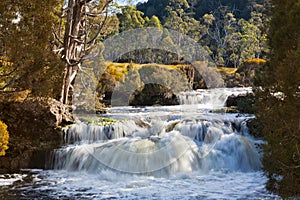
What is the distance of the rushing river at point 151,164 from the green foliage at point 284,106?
5.16 ft

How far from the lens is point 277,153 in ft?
17.0

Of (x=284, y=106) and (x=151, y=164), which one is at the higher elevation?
(x=284, y=106)

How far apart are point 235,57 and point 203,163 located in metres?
28.1

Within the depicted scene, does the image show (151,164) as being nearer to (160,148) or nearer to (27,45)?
(160,148)

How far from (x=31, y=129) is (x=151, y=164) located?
361 cm

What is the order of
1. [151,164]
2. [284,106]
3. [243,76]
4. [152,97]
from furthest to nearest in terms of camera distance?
1. [243,76]
2. [152,97]
3. [151,164]
4. [284,106]

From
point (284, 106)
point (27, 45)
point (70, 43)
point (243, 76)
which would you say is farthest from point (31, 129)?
point (243, 76)

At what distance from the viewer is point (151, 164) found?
30.2ft

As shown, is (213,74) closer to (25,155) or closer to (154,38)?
(154,38)

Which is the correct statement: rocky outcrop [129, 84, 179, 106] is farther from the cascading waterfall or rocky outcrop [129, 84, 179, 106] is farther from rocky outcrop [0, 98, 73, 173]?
rocky outcrop [0, 98, 73, 173]

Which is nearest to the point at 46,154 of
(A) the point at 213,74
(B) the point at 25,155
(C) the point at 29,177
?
(B) the point at 25,155

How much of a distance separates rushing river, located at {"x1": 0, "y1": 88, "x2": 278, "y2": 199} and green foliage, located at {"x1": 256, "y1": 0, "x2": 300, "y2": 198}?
1571 millimetres

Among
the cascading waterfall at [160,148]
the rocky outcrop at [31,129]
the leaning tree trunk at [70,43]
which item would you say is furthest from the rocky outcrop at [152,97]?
the rocky outcrop at [31,129]

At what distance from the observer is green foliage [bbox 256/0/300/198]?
15.6ft
